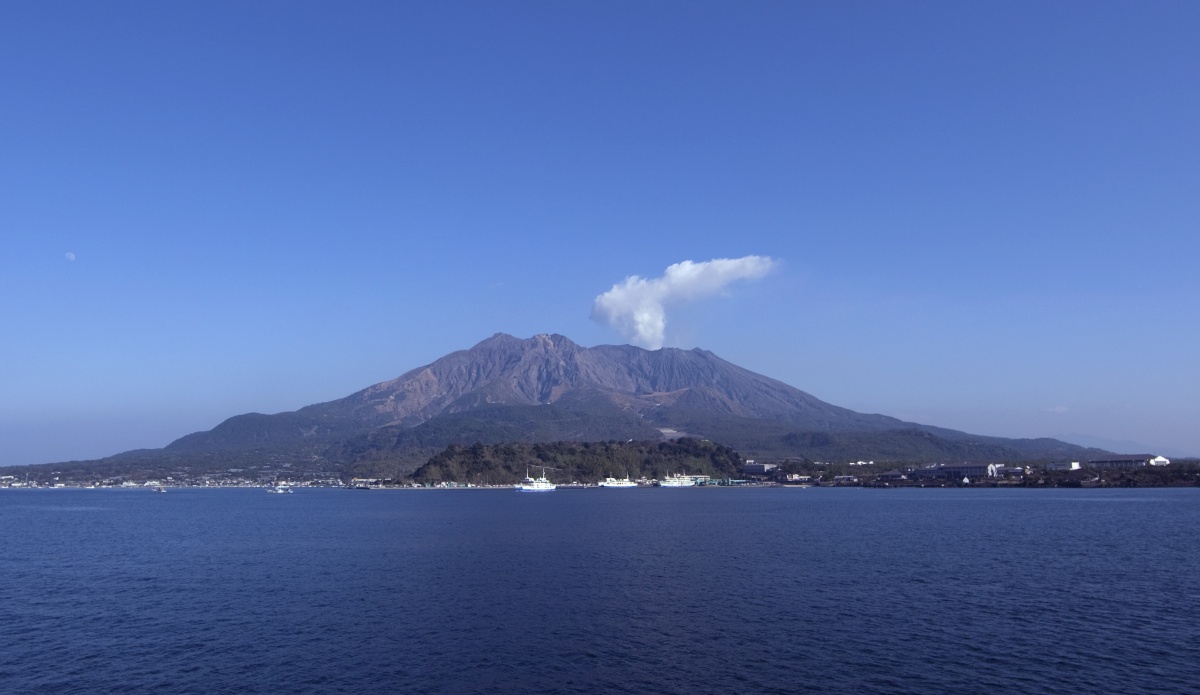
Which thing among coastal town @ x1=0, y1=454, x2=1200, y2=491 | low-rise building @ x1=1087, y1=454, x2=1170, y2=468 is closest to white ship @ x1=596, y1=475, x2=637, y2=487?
coastal town @ x1=0, y1=454, x2=1200, y2=491

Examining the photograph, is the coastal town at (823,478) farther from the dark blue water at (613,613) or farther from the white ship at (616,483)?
the dark blue water at (613,613)

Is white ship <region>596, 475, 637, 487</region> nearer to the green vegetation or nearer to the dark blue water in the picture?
the green vegetation

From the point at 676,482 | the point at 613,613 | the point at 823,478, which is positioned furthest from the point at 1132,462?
the point at 613,613

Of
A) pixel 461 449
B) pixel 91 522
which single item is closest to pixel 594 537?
pixel 91 522

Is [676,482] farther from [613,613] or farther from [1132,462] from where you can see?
[613,613]

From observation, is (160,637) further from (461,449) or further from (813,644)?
(461,449)

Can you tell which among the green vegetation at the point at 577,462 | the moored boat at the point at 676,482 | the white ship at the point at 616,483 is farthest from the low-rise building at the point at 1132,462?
the white ship at the point at 616,483

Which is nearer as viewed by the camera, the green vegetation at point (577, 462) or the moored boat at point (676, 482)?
the moored boat at point (676, 482)
